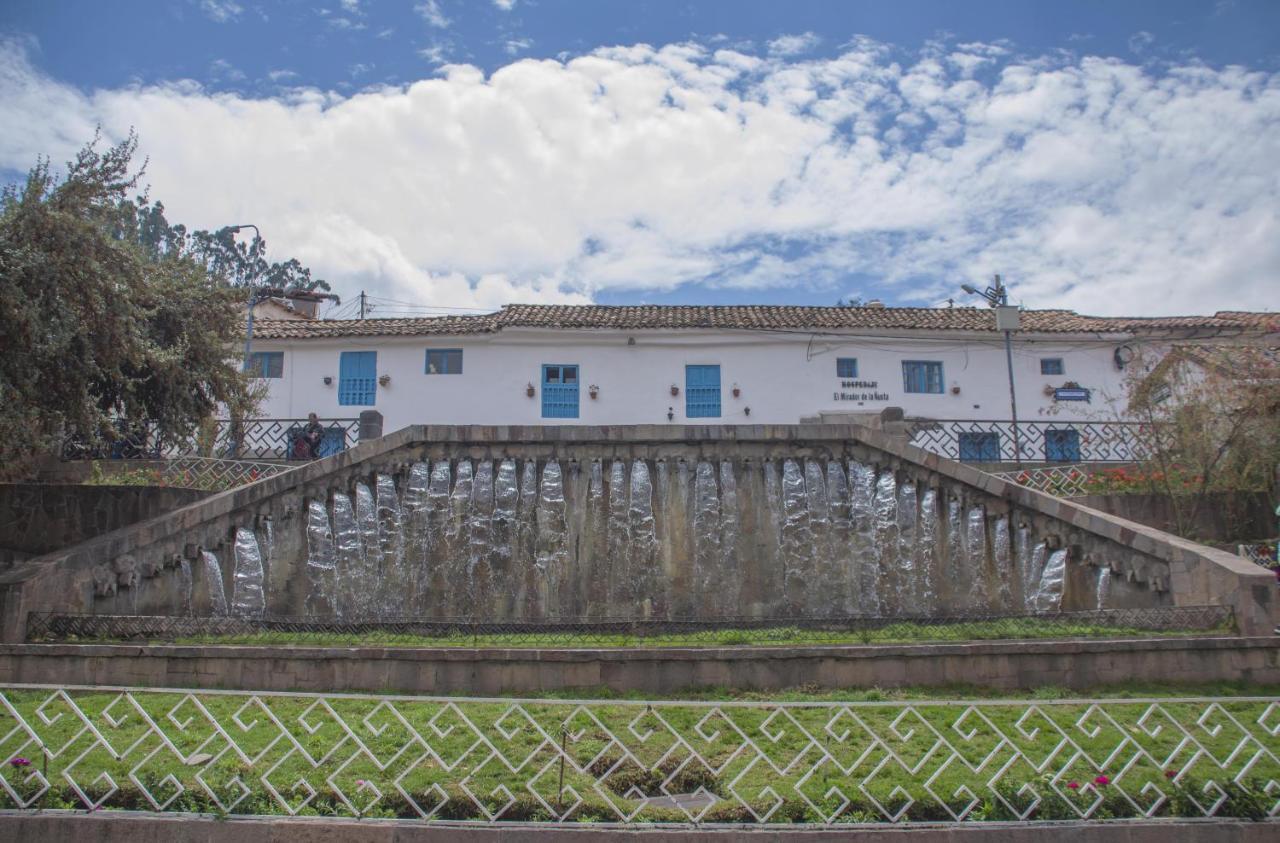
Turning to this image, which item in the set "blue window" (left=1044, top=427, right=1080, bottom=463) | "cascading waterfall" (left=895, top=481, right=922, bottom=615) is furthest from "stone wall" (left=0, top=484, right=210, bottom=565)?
"blue window" (left=1044, top=427, right=1080, bottom=463)

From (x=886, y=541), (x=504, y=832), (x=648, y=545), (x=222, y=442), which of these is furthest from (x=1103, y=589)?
(x=222, y=442)

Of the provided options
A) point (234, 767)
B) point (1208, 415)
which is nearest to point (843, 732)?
point (234, 767)

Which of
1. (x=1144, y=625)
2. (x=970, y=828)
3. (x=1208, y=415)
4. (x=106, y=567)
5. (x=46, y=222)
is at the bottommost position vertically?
(x=970, y=828)

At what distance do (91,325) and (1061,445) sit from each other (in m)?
18.3

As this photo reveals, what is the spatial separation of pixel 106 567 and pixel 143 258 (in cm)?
554

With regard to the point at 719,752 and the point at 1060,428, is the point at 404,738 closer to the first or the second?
the point at 719,752

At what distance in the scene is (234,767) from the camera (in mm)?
7230

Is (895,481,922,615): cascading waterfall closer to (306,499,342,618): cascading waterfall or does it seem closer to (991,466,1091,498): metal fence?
(991,466,1091,498): metal fence

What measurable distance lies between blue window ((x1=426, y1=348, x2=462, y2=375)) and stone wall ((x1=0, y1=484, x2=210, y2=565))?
9.94 m

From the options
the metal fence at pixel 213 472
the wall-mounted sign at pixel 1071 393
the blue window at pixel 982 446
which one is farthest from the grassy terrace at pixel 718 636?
the wall-mounted sign at pixel 1071 393

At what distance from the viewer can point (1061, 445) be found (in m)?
20.6

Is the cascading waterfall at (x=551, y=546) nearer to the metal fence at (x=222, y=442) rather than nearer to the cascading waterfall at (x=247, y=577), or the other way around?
the cascading waterfall at (x=247, y=577)

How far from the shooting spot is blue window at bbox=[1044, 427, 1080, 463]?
20.7 meters

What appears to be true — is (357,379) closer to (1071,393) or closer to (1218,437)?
(1071,393)
